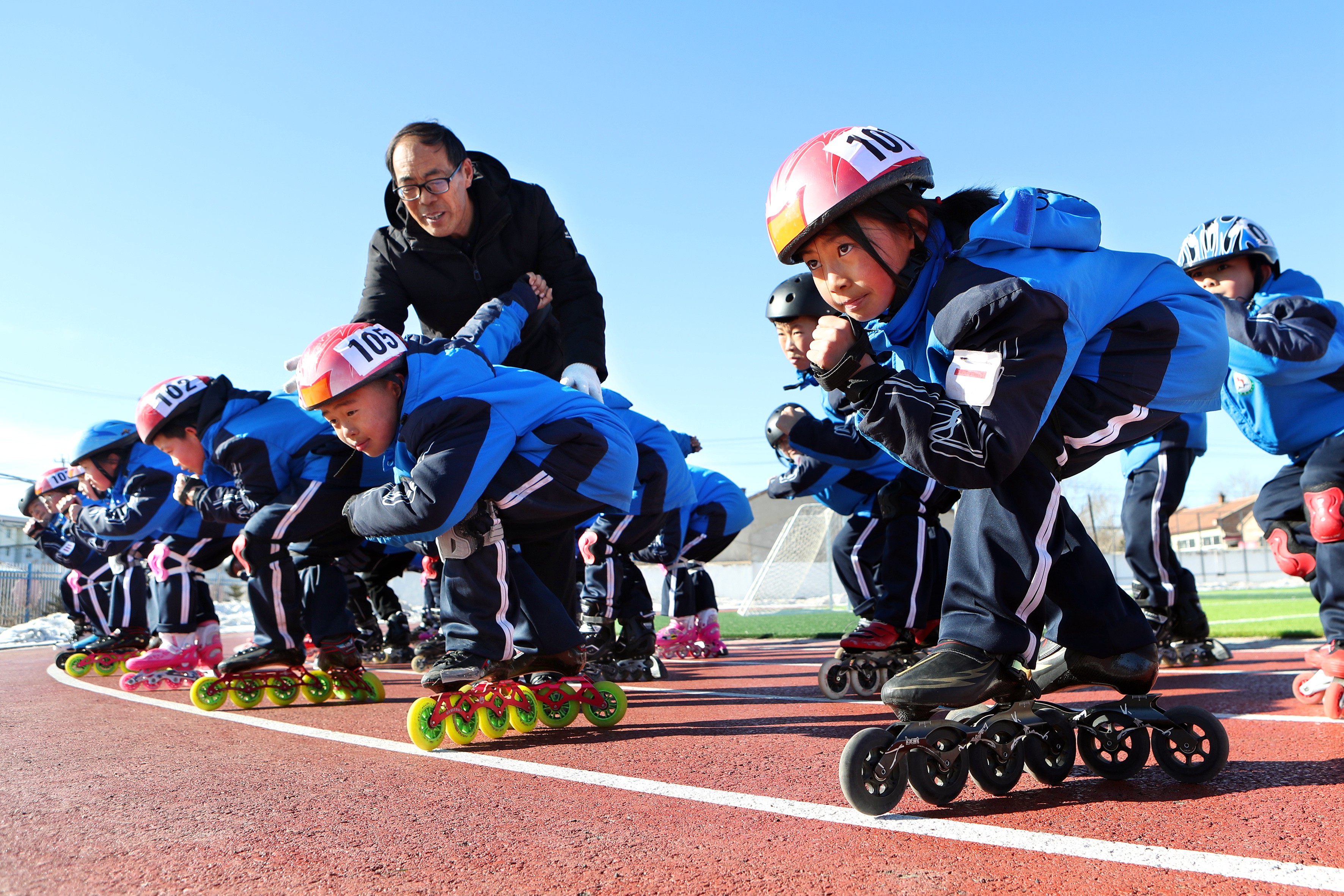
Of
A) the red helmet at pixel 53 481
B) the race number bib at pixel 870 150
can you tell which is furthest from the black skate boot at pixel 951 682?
the red helmet at pixel 53 481

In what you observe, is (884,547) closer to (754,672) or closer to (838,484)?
(838,484)

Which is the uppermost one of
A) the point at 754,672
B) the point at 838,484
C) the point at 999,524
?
the point at 838,484

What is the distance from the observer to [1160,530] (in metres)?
6.13

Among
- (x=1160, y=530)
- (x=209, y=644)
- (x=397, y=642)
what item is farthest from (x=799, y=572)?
(x=209, y=644)

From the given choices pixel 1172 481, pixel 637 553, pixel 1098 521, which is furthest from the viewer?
pixel 1098 521

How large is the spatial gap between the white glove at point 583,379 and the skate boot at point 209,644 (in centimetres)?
364

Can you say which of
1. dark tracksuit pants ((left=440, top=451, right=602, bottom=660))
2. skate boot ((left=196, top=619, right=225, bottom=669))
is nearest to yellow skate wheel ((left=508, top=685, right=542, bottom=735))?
dark tracksuit pants ((left=440, top=451, right=602, bottom=660))

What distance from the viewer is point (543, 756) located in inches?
136

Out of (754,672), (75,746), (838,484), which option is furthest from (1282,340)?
(75,746)

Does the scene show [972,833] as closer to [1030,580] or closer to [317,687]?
[1030,580]

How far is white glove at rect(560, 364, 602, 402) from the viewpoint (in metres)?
4.95

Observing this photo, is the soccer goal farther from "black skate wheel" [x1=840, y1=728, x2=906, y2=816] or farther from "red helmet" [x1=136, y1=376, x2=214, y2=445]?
"black skate wheel" [x1=840, y1=728, x2=906, y2=816]

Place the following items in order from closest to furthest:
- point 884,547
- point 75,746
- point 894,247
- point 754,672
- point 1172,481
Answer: point 894,247
point 75,746
point 884,547
point 1172,481
point 754,672

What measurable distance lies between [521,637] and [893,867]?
262cm
